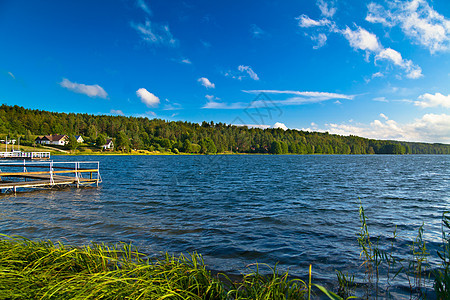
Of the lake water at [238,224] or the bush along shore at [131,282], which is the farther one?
the lake water at [238,224]

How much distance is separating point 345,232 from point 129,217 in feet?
37.3

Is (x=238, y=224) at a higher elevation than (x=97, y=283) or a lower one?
lower

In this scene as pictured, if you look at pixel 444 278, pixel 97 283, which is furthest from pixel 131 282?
pixel 444 278

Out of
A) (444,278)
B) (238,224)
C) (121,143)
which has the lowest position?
(238,224)

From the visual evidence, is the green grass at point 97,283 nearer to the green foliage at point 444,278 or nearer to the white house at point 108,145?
the green foliage at point 444,278

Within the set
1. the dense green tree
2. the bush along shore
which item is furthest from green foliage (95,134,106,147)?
the bush along shore

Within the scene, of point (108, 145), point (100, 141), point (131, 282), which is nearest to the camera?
point (131, 282)

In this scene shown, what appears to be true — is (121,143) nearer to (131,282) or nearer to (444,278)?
(131,282)

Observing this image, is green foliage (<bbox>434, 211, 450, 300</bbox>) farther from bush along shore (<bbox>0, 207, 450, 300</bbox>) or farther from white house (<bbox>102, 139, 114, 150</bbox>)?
white house (<bbox>102, 139, 114, 150</bbox>)

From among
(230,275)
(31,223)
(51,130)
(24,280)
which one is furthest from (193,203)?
(51,130)

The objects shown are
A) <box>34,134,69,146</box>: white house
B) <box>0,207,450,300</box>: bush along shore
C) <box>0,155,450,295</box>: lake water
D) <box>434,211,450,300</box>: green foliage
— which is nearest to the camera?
<box>434,211,450,300</box>: green foliage

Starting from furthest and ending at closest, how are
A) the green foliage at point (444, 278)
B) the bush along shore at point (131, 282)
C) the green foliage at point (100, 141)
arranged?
the green foliage at point (100, 141), the bush along shore at point (131, 282), the green foliage at point (444, 278)

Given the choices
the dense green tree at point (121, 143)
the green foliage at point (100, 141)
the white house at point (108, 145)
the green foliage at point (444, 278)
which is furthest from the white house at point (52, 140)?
the green foliage at point (444, 278)

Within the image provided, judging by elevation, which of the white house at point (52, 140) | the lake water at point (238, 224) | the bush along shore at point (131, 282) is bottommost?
the lake water at point (238, 224)
